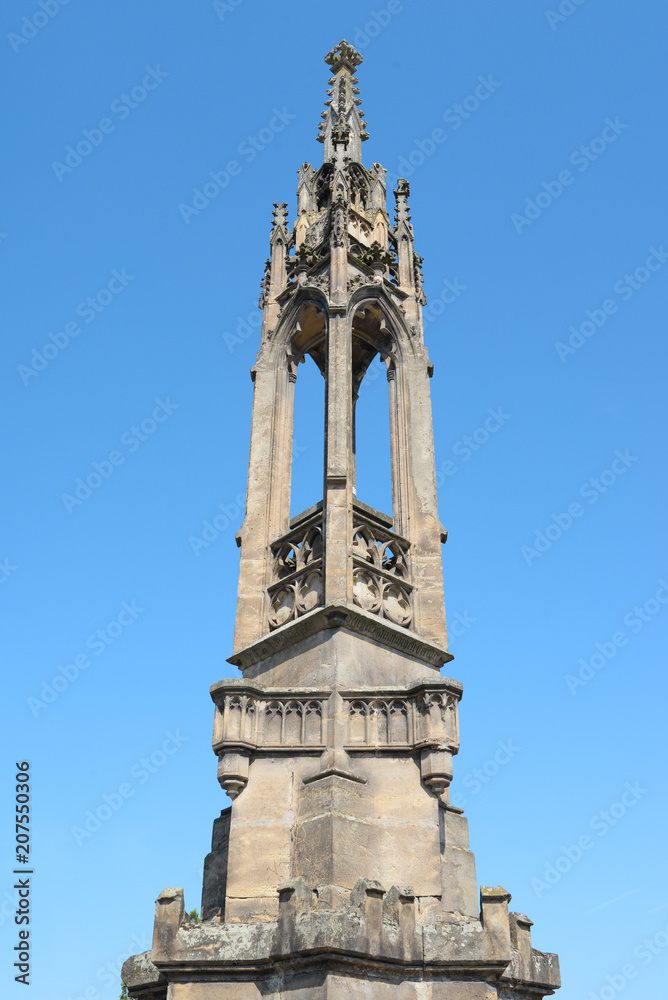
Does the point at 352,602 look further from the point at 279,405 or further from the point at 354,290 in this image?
the point at 354,290

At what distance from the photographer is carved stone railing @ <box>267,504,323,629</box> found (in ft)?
35.2

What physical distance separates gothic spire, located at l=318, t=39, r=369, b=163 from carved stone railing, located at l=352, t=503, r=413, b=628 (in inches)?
250

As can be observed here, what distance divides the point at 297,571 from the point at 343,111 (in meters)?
8.58

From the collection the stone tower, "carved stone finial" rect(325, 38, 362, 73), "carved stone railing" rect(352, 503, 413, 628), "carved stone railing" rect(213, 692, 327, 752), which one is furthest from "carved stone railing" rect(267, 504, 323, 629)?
"carved stone finial" rect(325, 38, 362, 73)

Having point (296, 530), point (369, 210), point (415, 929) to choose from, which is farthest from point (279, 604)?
point (369, 210)

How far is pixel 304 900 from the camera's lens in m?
8.33

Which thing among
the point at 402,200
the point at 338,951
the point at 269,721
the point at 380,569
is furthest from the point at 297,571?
the point at 402,200

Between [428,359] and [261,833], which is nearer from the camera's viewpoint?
[261,833]

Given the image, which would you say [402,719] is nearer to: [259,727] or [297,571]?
[259,727]

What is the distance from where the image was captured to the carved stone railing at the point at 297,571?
10.7 meters

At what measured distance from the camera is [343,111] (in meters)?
15.8

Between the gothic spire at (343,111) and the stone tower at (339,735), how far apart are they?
157 cm

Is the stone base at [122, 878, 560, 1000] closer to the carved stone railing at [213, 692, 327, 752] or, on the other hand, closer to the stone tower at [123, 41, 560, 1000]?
the stone tower at [123, 41, 560, 1000]

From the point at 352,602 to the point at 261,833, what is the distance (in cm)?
248
